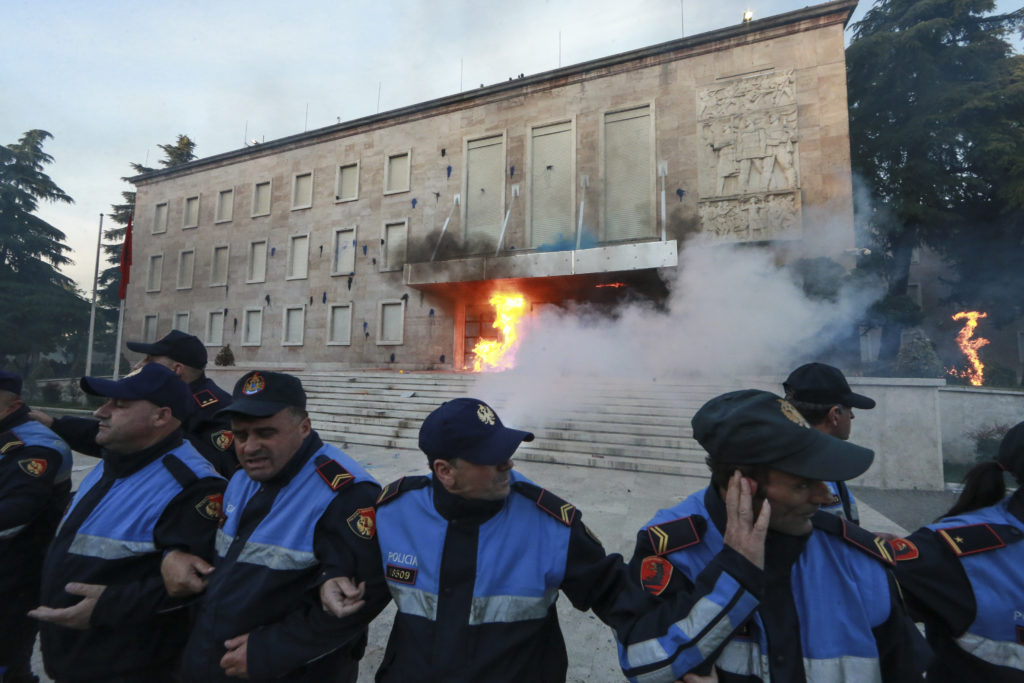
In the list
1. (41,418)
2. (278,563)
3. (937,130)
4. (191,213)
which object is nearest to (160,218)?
(191,213)

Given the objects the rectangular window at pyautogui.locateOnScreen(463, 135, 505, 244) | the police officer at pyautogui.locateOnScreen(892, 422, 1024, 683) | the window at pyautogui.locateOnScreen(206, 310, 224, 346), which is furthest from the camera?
the window at pyautogui.locateOnScreen(206, 310, 224, 346)

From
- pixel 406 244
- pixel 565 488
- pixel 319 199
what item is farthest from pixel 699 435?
pixel 319 199

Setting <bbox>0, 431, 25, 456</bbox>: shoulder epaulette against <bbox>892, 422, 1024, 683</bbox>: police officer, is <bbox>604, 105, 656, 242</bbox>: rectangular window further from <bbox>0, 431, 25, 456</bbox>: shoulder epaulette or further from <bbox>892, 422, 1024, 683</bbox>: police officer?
<bbox>0, 431, 25, 456</bbox>: shoulder epaulette

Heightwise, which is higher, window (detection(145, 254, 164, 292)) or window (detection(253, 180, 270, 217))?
window (detection(253, 180, 270, 217))

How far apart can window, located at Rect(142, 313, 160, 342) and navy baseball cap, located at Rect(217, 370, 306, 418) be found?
28954mm

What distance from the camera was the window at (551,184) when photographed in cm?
1791

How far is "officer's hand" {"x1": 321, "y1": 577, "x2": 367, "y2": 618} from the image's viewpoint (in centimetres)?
163

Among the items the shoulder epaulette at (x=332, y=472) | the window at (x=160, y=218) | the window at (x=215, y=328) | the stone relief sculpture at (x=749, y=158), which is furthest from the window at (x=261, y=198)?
the shoulder epaulette at (x=332, y=472)

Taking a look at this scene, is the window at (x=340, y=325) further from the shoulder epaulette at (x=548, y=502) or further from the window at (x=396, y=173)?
the shoulder epaulette at (x=548, y=502)

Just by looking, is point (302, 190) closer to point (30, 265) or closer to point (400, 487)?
point (30, 265)

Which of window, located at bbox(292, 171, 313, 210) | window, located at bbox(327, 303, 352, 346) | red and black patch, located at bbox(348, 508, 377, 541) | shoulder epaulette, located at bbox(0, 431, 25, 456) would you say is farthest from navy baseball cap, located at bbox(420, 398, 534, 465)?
window, located at bbox(292, 171, 313, 210)

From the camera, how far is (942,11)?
17.9 m

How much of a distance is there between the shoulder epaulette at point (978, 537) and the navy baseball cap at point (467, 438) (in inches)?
60.1

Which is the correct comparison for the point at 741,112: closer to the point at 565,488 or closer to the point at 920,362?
the point at 920,362
